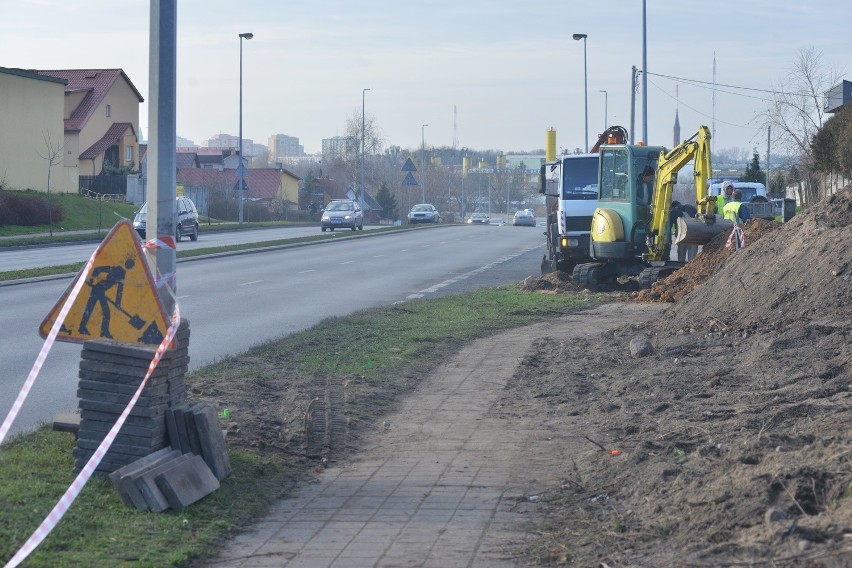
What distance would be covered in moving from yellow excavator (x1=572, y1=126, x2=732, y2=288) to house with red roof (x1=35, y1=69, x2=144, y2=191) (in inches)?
2077

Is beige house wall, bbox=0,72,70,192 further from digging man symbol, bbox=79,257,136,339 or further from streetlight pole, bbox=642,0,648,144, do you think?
digging man symbol, bbox=79,257,136,339

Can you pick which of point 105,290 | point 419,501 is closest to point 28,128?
point 105,290

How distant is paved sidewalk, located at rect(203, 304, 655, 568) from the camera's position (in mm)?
5633

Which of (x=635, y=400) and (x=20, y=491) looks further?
(x=635, y=400)

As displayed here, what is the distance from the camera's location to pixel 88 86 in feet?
245

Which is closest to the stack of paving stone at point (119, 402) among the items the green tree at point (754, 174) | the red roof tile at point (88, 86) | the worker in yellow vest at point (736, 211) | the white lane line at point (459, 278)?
the white lane line at point (459, 278)

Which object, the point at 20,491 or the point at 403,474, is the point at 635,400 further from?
the point at 20,491

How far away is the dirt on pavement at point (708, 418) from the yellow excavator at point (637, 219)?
5472 mm

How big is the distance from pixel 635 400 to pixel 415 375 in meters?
2.85

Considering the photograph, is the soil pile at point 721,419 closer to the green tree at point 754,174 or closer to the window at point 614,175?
the window at point 614,175

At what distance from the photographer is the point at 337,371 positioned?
11289mm

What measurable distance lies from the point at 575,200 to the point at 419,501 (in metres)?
18.6

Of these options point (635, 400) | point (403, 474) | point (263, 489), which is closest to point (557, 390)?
point (635, 400)

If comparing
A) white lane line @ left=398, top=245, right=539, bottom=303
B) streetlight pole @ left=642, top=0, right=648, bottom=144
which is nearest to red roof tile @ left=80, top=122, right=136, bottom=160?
white lane line @ left=398, top=245, right=539, bottom=303
